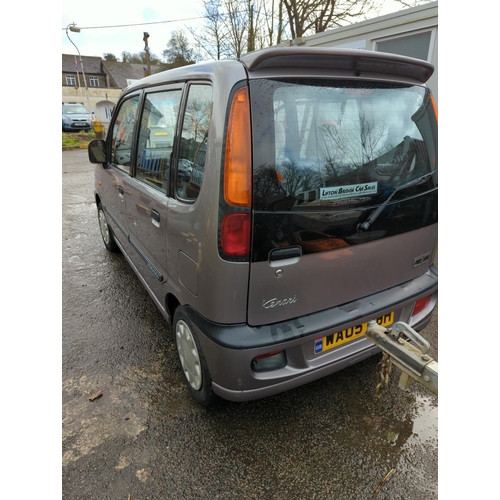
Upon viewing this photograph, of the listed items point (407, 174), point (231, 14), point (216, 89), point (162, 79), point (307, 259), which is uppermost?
point (231, 14)

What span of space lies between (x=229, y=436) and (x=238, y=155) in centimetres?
157

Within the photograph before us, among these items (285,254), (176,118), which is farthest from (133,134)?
(285,254)

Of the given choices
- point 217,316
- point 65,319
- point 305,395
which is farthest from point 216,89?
point 65,319

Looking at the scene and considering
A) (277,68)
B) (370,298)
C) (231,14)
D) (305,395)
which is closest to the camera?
(277,68)

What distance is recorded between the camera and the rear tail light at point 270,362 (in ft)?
6.03

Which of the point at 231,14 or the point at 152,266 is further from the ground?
the point at 231,14

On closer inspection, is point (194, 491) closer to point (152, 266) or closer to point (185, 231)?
point (185, 231)

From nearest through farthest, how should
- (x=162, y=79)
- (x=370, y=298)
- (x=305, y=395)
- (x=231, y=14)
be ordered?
1. (x=370, y=298)
2. (x=305, y=395)
3. (x=162, y=79)
4. (x=231, y=14)

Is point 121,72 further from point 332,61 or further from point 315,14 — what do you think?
point 332,61

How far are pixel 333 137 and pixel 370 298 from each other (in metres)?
0.94

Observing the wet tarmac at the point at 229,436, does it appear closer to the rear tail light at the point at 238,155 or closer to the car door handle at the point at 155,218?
the car door handle at the point at 155,218

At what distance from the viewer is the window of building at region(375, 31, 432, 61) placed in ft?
20.2

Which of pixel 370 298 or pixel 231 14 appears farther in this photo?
pixel 231 14

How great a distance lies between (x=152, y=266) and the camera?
2.65m
